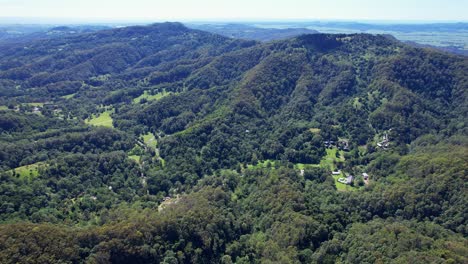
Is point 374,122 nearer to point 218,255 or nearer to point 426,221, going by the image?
point 426,221

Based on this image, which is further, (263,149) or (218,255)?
(263,149)

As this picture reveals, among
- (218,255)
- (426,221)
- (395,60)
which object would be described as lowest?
(218,255)

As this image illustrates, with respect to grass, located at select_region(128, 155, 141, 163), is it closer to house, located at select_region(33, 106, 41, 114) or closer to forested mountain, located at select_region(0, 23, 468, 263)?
forested mountain, located at select_region(0, 23, 468, 263)

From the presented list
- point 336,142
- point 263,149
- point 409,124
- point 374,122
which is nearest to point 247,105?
point 263,149

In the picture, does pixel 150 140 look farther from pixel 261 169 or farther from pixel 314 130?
pixel 314 130

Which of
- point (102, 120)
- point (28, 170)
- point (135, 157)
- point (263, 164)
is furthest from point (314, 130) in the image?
point (102, 120)

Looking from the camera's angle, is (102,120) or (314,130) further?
(102,120)

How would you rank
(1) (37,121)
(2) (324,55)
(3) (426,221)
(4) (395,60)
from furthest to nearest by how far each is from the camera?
(2) (324,55), (4) (395,60), (1) (37,121), (3) (426,221)
